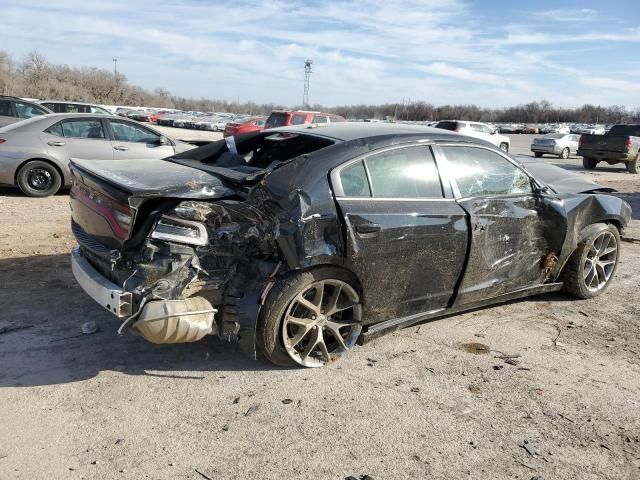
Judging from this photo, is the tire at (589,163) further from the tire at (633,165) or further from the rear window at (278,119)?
the rear window at (278,119)

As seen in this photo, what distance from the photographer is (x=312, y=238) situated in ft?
11.9

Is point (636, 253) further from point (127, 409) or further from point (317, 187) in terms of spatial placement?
point (127, 409)

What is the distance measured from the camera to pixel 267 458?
2.93 metres

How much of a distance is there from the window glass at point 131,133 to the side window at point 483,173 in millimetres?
7061

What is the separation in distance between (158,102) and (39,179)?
10431 centimetres

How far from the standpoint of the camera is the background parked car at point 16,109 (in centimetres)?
1359

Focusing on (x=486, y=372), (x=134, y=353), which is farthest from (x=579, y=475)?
(x=134, y=353)

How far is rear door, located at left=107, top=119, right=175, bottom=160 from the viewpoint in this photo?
9859 mm

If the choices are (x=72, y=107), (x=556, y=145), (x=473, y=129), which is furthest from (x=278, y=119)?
(x=556, y=145)

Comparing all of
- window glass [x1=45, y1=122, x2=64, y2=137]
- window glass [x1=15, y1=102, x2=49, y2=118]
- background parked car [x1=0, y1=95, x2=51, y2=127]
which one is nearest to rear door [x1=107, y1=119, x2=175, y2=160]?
window glass [x1=45, y1=122, x2=64, y2=137]

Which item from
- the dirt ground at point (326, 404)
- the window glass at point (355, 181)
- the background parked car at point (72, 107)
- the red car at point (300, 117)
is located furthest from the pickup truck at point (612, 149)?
the window glass at point (355, 181)

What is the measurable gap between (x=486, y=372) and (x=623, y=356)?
4.05 ft

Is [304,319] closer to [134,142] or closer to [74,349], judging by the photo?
[74,349]

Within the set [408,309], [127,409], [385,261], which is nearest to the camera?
[127,409]
